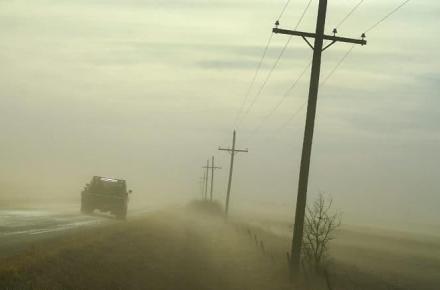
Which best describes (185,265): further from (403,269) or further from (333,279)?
(403,269)

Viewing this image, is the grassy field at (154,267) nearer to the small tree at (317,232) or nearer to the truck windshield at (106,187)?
the small tree at (317,232)

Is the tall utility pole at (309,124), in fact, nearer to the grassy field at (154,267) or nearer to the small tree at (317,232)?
the grassy field at (154,267)

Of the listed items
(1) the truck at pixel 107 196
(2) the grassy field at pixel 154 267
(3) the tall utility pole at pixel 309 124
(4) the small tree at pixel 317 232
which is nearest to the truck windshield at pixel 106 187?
(1) the truck at pixel 107 196

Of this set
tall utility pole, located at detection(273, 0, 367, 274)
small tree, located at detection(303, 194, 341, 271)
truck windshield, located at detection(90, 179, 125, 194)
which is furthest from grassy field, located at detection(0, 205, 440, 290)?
truck windshield, located at detection(90, 179, 125, 194)

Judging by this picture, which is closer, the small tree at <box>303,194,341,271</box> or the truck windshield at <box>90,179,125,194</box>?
the small tree at <box>303,194,341,271</box>

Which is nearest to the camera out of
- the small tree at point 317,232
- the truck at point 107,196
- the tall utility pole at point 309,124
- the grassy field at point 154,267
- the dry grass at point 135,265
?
the dry grass at point 135,265

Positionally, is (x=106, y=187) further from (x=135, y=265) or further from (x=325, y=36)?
(x=325, y=36)

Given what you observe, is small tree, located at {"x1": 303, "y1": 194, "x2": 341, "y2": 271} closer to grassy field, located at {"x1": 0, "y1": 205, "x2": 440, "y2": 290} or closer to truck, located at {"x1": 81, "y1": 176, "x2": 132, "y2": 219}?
grassy field, located at {"x1": 0, "y1": 205, "x2": 440, "y2": 290}

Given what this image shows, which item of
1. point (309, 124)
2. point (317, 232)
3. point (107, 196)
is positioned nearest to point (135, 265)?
point (309, 124)

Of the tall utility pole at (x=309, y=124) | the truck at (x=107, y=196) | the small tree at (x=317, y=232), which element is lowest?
the truck at (x=107, y=196)

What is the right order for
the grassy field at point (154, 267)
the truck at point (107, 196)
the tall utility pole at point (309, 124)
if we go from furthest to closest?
1. the truck at point (107, 196)
2. the tall utility pole at point (309, 124)
3. the grassy field at point (154, 267)

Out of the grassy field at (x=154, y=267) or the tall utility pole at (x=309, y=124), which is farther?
the tall utility pole at (x=309, y=124)

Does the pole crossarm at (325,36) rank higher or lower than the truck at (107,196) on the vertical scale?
higher

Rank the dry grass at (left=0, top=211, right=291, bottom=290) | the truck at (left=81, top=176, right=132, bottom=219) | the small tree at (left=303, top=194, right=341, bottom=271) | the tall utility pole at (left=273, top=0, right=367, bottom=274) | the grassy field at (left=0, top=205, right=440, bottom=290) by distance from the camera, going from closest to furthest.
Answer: the dry grass at (left=0, top=211, right=291, bottom=290) < the grassy field at (left=0, top=205, right=440, bottom=290) < the tall utility pole at (left=273, top=0, right=367, bottom=274) < the small tree at (left=303, top=194, right=341, bottom=271) < the truck at (left=81, top=176, right=132, bottom=219)
